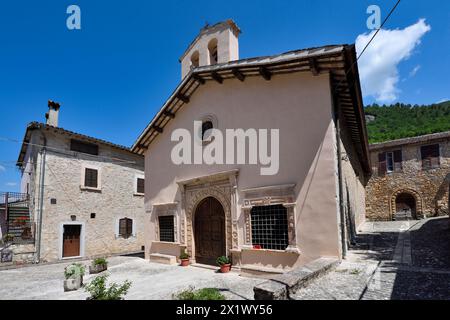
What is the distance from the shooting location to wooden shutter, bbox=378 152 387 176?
22.0 metres

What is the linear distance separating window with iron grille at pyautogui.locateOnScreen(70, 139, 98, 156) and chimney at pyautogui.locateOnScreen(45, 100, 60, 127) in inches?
68.0

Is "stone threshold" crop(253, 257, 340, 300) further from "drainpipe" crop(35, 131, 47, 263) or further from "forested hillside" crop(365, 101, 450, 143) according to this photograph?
"forested hillside" crop(365, 101, 450, 143)

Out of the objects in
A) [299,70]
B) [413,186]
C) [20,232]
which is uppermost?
[299,70]

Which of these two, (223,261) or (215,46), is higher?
(215,46)

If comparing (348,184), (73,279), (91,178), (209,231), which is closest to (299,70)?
(348,184)

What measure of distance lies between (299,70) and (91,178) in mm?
13860

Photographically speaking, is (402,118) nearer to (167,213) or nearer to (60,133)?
(167,213)

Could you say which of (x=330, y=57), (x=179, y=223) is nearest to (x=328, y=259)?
(x=330, y=57)

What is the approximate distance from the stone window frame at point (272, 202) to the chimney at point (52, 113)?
13.7m

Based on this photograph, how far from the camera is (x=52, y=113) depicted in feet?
54.9

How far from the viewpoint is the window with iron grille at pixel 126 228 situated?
1795 cm

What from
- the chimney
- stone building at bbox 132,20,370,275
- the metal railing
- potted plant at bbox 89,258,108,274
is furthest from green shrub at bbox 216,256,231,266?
the chimney

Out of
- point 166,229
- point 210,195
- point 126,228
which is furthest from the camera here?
point 126,228
